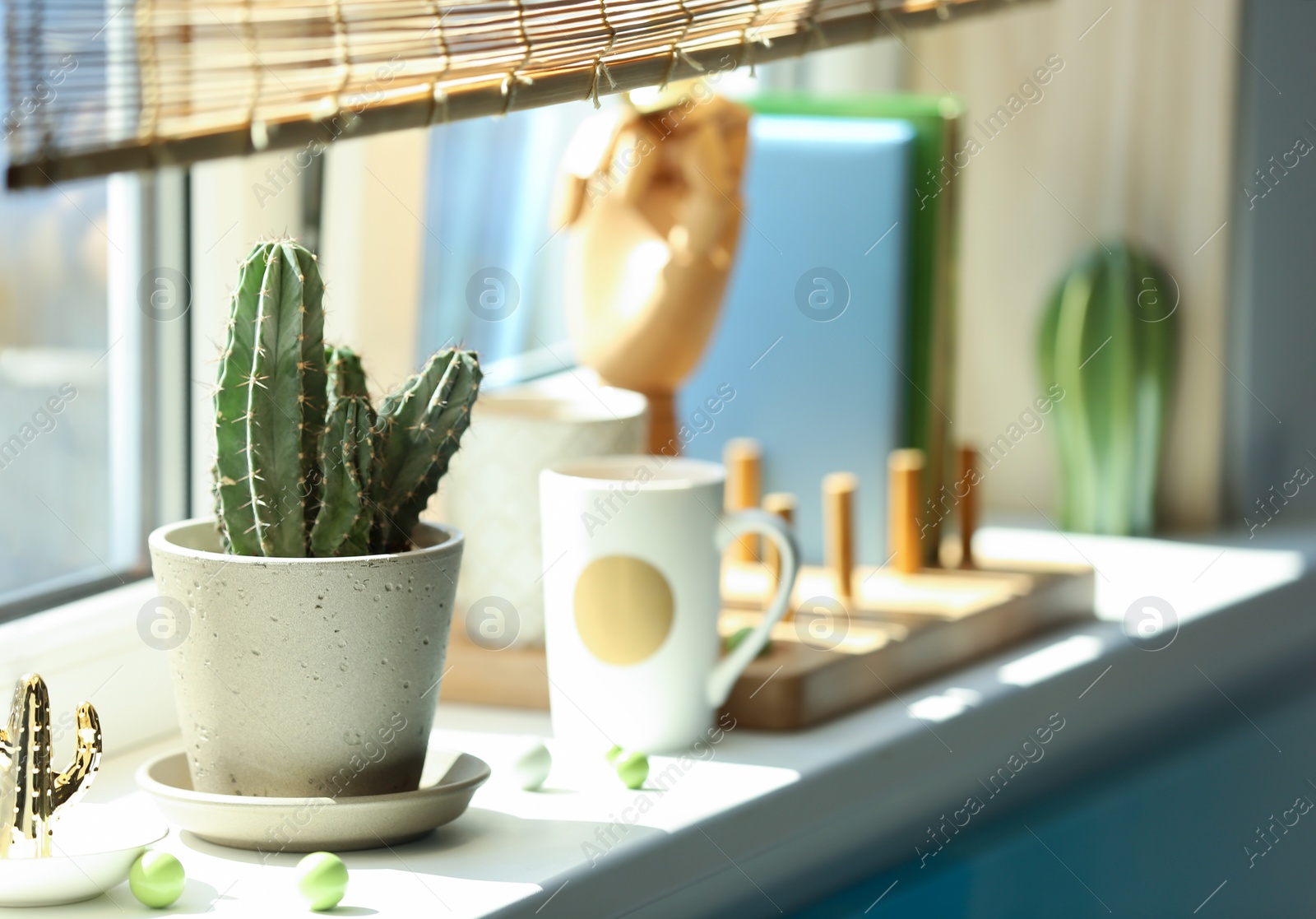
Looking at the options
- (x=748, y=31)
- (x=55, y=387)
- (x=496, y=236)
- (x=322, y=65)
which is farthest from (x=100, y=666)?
(x=496, y=236)

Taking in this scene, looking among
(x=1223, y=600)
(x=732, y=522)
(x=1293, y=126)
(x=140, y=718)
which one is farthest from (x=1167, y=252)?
(x=140, y=718)

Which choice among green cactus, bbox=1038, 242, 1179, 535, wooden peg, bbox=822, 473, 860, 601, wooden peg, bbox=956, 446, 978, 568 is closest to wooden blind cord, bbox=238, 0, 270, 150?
wooden peg, bbox=822, 473, 860, 601

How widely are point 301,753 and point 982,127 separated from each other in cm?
91

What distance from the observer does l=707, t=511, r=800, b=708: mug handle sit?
25.1 inches

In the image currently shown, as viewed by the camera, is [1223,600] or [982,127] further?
[982,127]

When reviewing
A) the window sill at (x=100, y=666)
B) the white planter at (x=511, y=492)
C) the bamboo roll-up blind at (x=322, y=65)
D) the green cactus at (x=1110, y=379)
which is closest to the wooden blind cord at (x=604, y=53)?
the bamboo roll-up blind at (x=322, y=65)

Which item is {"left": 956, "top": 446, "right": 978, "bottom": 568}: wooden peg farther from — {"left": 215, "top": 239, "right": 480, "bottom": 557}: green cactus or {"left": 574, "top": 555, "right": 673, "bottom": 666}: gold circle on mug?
{"left": 215, "top": 239, "right": 480, "bottom": 557}: green cactus

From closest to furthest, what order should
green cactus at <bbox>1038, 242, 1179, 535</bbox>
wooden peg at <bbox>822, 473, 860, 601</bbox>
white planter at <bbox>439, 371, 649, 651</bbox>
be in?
1. white planter at <bbox>439, 371, 649, 651</bbox>
2. wooden peg at <bbox>822, 473, 860, 601</bbox>
3. green cactus at <bbox>1038, 242, 1179, 535</bbox>

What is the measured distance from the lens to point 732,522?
63cm

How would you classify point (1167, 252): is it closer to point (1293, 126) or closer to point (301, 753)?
point (1293, 126)

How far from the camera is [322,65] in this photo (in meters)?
0.56

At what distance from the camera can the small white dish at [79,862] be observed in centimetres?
46

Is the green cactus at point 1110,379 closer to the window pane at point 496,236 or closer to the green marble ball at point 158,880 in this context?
the window pane at point 496,236

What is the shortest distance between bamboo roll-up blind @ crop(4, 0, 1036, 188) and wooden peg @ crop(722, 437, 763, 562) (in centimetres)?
34
